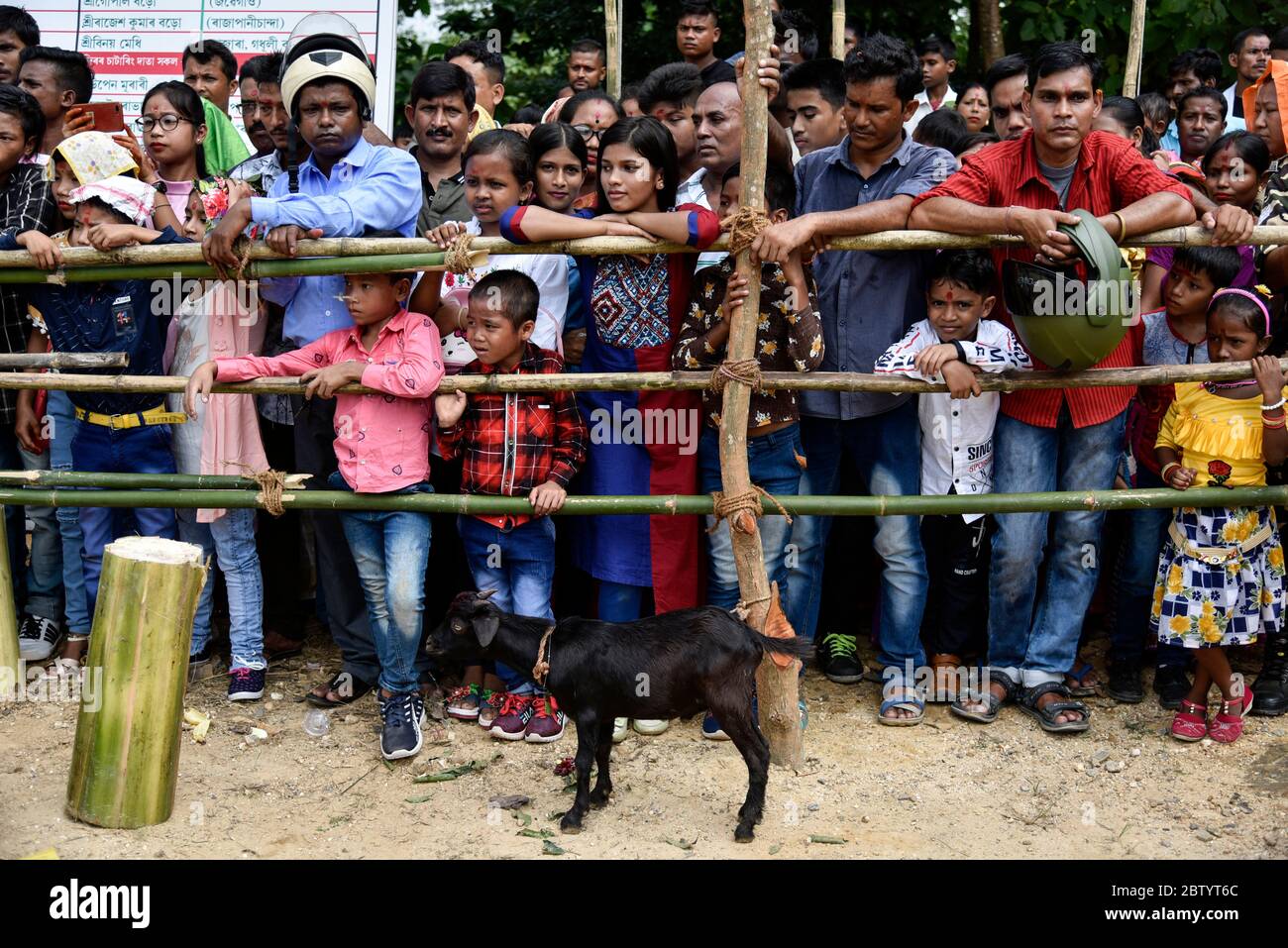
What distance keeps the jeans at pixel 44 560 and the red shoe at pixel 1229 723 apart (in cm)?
443

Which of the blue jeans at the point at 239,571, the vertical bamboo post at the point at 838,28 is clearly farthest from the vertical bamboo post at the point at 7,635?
the vertical bamboo post at the point at 838,28

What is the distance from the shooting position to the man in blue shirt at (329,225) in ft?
13.6

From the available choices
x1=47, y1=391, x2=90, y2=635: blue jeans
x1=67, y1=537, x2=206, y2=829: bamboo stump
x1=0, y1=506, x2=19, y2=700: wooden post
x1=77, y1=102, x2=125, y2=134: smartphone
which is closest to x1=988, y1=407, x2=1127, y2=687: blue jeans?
x1=67, y1=537, x2=206, y2=829: bamboo stump

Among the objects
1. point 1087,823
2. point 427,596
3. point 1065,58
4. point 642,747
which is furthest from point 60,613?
point 1065,58

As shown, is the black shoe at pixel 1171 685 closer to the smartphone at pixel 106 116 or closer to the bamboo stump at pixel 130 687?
the bamboo stump at pixel 130 687

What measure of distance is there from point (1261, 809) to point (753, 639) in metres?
1.68

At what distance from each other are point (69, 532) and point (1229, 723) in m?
4.33

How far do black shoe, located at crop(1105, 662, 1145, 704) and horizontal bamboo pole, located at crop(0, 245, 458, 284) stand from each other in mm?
2761

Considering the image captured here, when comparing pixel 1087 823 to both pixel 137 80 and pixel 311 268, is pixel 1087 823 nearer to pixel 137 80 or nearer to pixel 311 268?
pixel 311 268

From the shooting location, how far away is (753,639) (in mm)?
3752

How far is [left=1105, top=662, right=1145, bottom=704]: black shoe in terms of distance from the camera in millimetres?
4688

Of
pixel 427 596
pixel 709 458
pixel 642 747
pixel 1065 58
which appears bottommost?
pixel 642 747

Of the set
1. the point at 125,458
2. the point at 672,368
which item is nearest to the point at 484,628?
the point at 672,368

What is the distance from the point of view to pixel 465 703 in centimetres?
462
